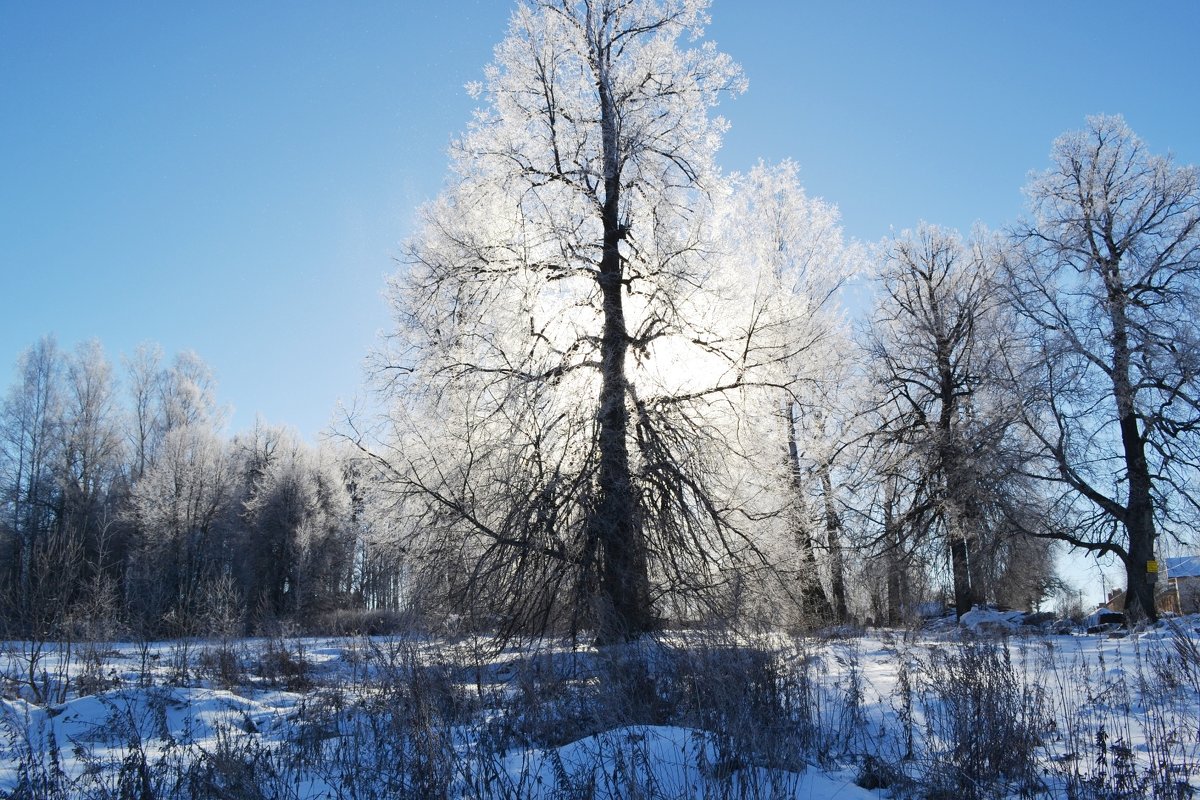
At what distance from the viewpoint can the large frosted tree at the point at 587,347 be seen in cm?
1007

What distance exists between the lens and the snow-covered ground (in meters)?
4.12

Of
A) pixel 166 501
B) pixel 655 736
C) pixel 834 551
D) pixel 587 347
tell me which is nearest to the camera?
pixel 655 736

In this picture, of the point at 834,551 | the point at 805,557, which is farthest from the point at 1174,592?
the point at 805,557

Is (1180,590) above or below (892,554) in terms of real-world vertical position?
below

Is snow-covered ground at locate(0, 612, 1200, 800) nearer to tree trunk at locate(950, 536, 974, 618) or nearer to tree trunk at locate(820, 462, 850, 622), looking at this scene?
tree trunk at locate(820, 462, 850, 622)

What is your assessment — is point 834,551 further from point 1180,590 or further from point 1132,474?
point 1180,590

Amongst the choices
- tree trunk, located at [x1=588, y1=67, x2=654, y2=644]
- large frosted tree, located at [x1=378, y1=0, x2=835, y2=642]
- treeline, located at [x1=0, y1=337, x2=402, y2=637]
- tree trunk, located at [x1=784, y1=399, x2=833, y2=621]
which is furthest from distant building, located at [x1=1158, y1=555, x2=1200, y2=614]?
treeline, located at [x1=0, y1=337, x2=402, y2=637]

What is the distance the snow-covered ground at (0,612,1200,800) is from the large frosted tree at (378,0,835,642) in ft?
7.19

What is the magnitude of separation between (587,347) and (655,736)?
7719 mm

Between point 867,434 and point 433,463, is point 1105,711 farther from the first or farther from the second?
point 867,434

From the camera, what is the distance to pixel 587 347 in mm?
11789

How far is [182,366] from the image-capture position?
48.8 m

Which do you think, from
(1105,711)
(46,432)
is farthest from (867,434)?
(46,432)

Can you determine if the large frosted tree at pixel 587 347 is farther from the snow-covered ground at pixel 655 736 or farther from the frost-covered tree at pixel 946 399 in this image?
the frost-covered tree at pixel 946 399
